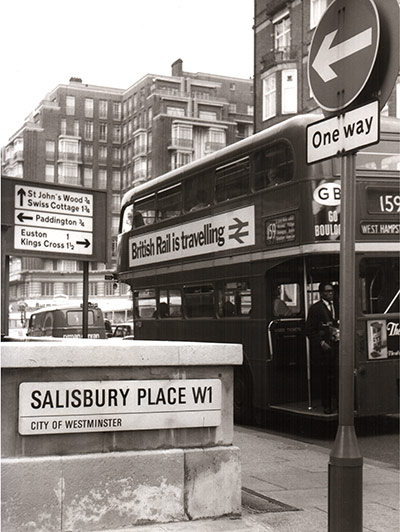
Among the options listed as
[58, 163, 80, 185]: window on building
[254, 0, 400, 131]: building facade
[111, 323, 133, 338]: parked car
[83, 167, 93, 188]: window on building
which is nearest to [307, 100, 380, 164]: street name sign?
→ [254, 0, 400, 131]: building facade

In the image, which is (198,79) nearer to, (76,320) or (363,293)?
(76,320)

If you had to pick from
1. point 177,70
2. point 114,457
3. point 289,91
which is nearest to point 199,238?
point 114,457

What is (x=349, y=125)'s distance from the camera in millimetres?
4918

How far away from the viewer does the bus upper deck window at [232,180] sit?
37.6 feet

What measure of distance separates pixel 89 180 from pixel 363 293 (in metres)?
45.3

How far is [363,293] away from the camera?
10242mm

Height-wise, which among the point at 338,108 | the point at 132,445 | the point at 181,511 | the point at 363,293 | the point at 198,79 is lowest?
the point at 181,511

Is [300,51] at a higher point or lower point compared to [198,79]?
lower

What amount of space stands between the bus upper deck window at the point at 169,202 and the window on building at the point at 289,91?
22844 millimetres

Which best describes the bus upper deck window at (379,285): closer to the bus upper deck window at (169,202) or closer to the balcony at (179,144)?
the bus upper deck window at (169,202)

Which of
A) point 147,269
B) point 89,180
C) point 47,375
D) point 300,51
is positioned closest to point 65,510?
point 47,375

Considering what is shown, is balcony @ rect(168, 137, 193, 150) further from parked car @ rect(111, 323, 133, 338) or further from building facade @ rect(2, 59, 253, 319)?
parked car @ rect(111, 323, 133, 338)

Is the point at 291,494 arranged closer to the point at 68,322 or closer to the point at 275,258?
the point at 275,258

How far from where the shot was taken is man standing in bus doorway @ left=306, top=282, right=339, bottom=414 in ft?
33.9
